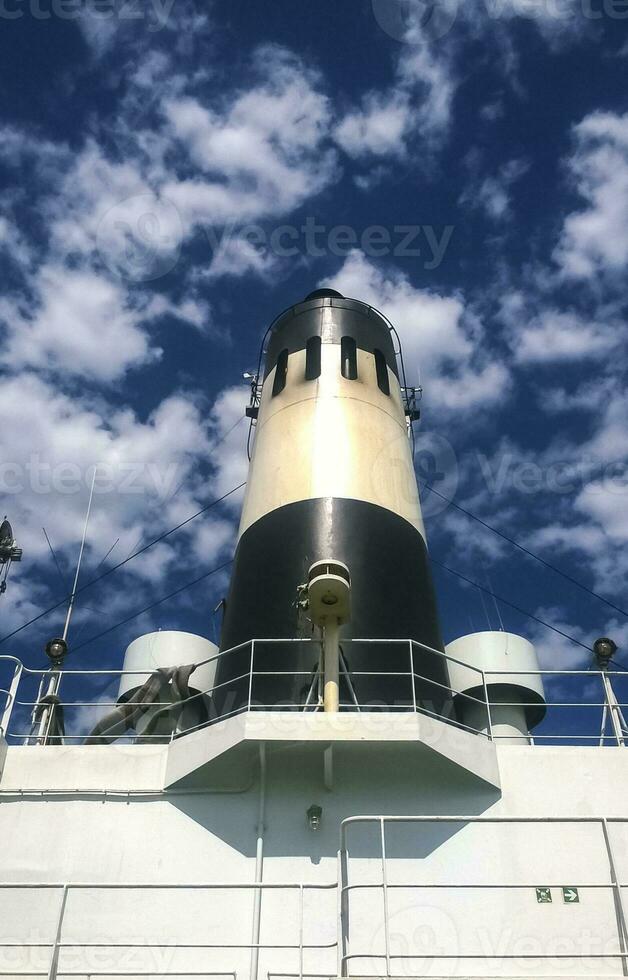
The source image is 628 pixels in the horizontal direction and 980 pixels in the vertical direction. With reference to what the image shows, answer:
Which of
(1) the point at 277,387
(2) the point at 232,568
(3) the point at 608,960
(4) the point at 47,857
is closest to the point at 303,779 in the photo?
(4) the point at 47,857

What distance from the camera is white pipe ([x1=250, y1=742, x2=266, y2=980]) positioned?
24.4 ft

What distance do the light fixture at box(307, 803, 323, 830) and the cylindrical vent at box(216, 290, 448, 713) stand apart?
1.13 metres

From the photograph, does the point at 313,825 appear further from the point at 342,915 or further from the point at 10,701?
the point at 10,701

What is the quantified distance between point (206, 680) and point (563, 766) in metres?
4.91

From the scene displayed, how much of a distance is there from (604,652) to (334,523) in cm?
398

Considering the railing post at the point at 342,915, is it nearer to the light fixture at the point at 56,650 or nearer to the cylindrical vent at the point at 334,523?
the cylindrical vent at the point at 334,523

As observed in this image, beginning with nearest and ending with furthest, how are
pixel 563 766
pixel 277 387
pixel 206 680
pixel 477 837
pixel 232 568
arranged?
pixel 477 837 < pixel 563 766 < pixel 206 680 < pixel 232 568 < pixel 277 387

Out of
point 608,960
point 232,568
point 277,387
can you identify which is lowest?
point 608,960

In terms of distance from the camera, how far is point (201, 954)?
24.8 ft

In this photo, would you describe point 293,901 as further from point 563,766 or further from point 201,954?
point 563,766

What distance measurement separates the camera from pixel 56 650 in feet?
37.1

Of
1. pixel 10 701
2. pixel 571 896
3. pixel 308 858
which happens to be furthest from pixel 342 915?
pixel 10 701

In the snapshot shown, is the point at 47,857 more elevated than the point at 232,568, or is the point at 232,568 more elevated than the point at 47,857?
the point at 232,568

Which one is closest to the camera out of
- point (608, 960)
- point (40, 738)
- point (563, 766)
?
point (608, 960)
